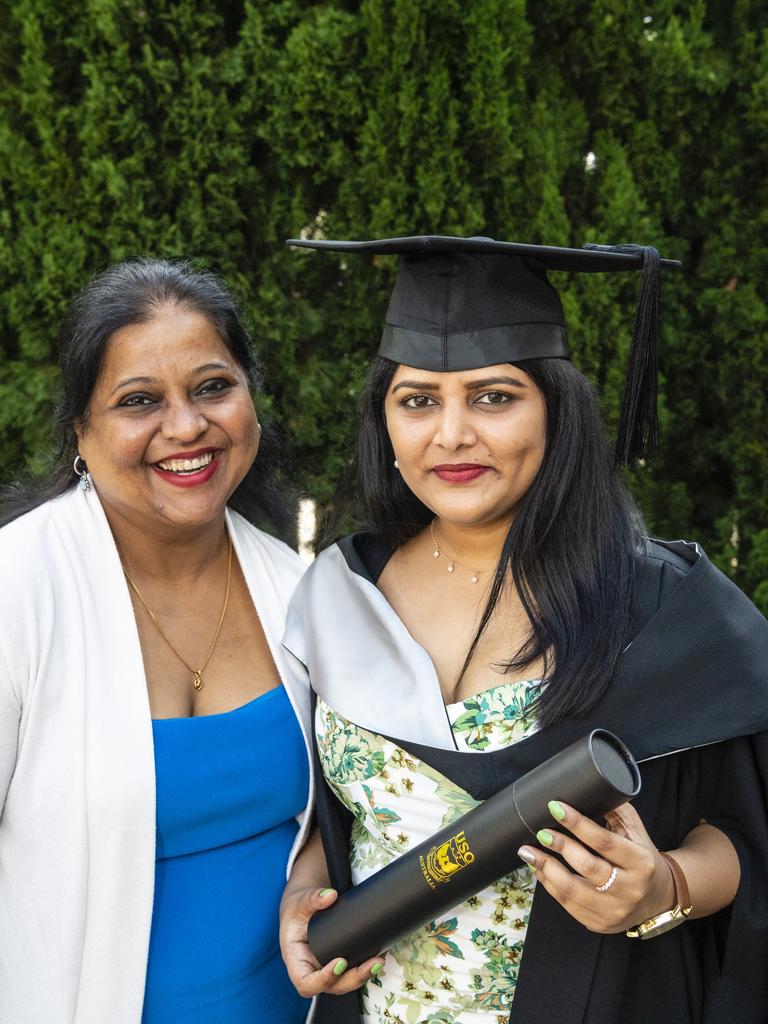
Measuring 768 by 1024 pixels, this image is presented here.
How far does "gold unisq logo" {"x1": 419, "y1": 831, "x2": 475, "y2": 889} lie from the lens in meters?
1.71

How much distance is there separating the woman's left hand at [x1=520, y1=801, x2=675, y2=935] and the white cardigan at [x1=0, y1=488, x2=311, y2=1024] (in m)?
0.83

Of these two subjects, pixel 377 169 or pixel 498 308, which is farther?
pixel 377 169

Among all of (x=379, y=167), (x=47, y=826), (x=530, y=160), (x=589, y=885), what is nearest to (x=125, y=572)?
(x=47, y=826)

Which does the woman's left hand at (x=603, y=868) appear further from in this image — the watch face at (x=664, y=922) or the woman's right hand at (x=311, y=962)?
the woman's right hand at (x=311, y=962)

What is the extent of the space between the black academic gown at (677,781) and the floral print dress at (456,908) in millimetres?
50

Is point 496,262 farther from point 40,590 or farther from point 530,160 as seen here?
point 530,160

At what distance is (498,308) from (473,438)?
270 millimetres

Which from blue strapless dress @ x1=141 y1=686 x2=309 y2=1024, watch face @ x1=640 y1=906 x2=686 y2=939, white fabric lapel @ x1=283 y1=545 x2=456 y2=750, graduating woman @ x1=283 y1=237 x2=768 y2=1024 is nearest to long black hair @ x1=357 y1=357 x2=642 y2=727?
graduating woman @ x1=283 y1=237 x2=768 y2=1024

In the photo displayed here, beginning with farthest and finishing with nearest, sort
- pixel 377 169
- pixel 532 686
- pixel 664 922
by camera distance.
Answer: pixel 377 169
pixel 532 686
pixel 664 922

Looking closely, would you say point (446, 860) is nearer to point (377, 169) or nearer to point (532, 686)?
point (532, 686)

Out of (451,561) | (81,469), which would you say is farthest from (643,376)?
(81,469)

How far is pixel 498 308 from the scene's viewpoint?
204 cm

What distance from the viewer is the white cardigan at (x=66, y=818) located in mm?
2025

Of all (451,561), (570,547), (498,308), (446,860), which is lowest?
(446,860)
